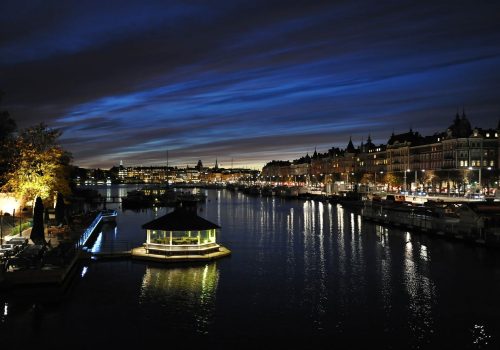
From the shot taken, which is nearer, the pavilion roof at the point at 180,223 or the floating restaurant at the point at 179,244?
the floating restaurant at the point at 179,244

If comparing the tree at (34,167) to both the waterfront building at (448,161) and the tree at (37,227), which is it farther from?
the waterfront building at (448,161)

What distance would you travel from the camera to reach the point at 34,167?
1897 inches

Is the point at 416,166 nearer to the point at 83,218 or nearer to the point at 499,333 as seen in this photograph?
the point at 83,218

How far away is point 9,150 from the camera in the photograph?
51875mm

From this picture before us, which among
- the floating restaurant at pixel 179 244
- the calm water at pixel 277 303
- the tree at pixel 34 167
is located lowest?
the calm water at pixel 277 303

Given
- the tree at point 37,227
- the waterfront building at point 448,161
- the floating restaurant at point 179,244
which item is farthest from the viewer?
the waterfront building at point 448,161

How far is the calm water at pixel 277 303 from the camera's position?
20.1 meters

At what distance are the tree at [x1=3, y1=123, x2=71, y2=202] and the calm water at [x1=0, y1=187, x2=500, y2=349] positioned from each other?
17472mm

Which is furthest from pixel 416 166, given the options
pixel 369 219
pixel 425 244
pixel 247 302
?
pixel 247 302

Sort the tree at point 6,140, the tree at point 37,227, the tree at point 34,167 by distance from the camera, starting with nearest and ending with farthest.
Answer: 1. the tree at point 37,227
2. the tree at point 34,167
3. the tree at point 6,140

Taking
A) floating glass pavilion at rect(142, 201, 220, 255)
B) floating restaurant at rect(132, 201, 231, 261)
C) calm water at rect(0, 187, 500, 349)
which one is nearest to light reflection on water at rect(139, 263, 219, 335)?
calm water at rect(0, 187, 500, 349)

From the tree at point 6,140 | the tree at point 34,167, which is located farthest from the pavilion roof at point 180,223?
the tree at point 6,140

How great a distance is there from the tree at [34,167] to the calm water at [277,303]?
17.5 m

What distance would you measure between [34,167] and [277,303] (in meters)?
32.7
